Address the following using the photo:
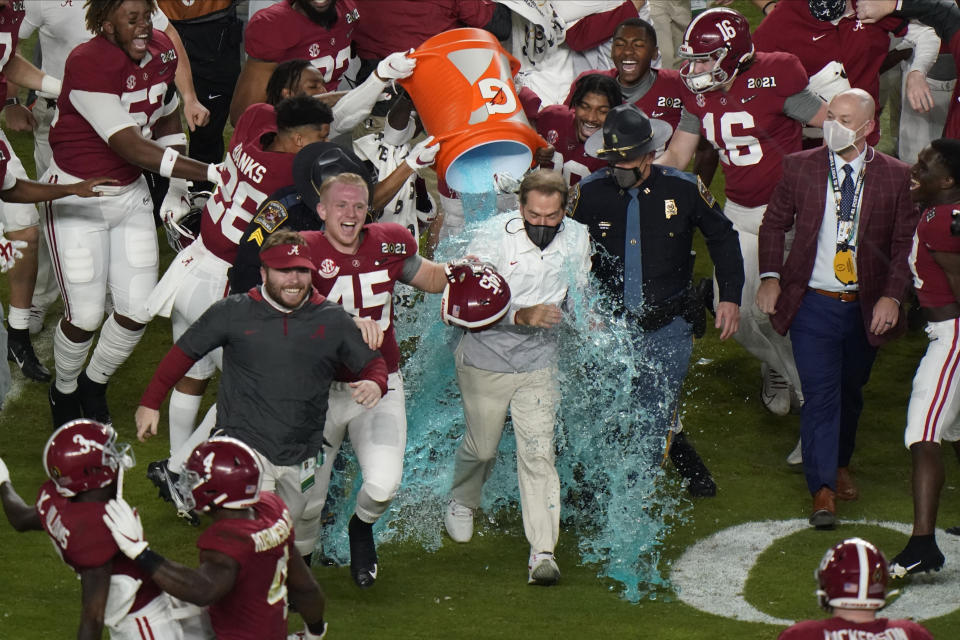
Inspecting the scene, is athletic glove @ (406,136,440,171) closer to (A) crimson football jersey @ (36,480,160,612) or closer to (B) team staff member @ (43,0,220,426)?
(B) team staff member @ (43,0,220,426)

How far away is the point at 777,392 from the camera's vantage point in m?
7.28

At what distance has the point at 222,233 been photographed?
233 inches

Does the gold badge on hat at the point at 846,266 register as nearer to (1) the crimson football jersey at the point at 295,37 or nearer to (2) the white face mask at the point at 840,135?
(2) the white face mask at the point at 840,135

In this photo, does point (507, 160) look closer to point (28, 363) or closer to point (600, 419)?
point (600, 419)

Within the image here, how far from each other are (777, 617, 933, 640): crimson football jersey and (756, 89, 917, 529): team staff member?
2487mm

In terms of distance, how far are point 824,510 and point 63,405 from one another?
3.23m

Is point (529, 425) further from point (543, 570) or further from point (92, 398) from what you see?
point (92, 398)

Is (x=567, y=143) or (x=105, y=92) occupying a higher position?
(x=105, y=92)

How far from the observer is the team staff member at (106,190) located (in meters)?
6.21

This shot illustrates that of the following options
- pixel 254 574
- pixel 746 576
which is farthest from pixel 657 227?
pixel 254 574

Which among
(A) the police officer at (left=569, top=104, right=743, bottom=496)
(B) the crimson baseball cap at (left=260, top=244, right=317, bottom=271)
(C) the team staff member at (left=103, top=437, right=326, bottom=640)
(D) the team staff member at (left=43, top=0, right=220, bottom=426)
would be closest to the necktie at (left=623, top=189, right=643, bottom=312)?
(A) the police officer at (left=569, top=104, right=743, bottom=496)

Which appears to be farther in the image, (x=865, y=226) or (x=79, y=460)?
(x=865, y=226)

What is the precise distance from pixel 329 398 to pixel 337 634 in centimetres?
81

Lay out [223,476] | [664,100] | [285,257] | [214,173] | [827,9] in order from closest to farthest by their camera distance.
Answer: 1. [223,476]
2. [285,257]
3. [214,173]
4. [664,100]
5. [827,9]
